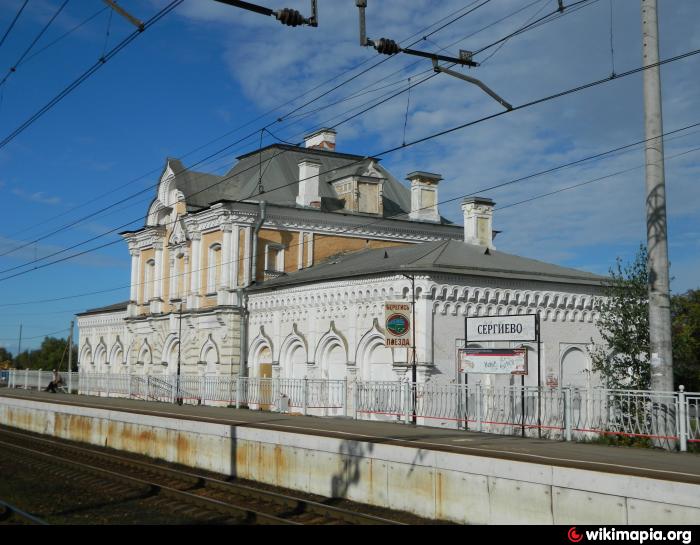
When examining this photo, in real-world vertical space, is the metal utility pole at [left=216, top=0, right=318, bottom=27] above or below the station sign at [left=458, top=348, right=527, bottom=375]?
above

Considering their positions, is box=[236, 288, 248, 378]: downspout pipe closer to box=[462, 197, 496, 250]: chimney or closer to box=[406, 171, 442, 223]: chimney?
box=[406, 171, 442, 223]: chimney

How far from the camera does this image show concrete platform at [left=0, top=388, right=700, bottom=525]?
10.2 m

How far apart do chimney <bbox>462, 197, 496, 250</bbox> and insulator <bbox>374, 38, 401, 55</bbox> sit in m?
21.7

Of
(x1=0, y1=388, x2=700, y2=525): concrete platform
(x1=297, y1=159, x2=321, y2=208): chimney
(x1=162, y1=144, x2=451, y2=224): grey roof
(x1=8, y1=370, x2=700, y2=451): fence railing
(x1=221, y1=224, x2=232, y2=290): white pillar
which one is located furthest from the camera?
(x1=162, y1=144, x2=451, y2=224): grey roof

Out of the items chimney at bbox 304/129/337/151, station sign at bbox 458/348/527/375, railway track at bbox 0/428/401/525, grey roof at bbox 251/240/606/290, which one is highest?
chimney at bbox 304/129/337/151

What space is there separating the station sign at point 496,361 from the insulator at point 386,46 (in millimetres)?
10951

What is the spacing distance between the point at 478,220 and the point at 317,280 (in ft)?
25.7

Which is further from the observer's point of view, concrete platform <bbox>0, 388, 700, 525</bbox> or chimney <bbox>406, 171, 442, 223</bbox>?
chimney <bbox>406, 171, 442, 223</bbox>

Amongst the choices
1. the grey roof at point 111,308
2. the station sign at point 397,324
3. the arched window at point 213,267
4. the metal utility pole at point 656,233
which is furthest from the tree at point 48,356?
the metal utility pole at point 656,233

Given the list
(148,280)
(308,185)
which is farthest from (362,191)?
(148,280)

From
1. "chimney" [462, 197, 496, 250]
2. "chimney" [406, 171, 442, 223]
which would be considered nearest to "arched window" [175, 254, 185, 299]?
"chimney" [406, 171, 442, 223]

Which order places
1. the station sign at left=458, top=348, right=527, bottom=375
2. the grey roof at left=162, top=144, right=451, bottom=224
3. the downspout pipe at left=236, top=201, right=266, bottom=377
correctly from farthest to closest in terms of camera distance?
1. the grey roof at left=162, top=144, right=451, bottom=224
2. the downspout pipe at left=236, top=201, right=266, bottom=377
3. the station sign at left=458, top=348, right=527, bottom=375

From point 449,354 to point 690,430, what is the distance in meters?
11.9

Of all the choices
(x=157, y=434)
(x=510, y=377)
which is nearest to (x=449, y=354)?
(x=510, y=377)
